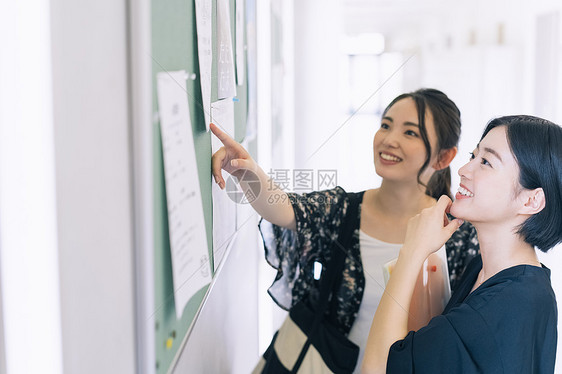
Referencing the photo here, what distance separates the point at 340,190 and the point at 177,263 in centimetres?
60

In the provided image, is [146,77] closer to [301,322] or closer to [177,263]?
[177,263]

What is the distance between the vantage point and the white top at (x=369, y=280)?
3.53ft

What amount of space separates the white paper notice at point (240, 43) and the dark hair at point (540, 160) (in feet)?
1.81

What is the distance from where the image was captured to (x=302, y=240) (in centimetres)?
111

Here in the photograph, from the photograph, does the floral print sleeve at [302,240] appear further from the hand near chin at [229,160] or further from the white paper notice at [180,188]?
the white paper notice at [180,188]

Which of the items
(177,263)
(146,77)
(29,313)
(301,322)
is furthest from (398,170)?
(29,313)

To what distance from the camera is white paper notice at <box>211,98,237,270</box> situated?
887 millimetres

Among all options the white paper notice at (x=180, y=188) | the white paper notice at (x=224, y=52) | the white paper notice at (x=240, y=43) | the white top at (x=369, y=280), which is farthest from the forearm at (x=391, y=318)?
the white paper notice at (x=240, y=43)

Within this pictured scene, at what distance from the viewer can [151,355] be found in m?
0.53

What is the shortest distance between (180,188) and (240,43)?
66cm

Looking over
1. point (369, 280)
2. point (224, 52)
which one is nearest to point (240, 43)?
point (224, 52)

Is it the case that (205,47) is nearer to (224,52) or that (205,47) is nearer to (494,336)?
(224,52)

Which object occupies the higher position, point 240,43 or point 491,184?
point 240,43

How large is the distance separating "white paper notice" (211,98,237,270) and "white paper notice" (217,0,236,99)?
2cm
